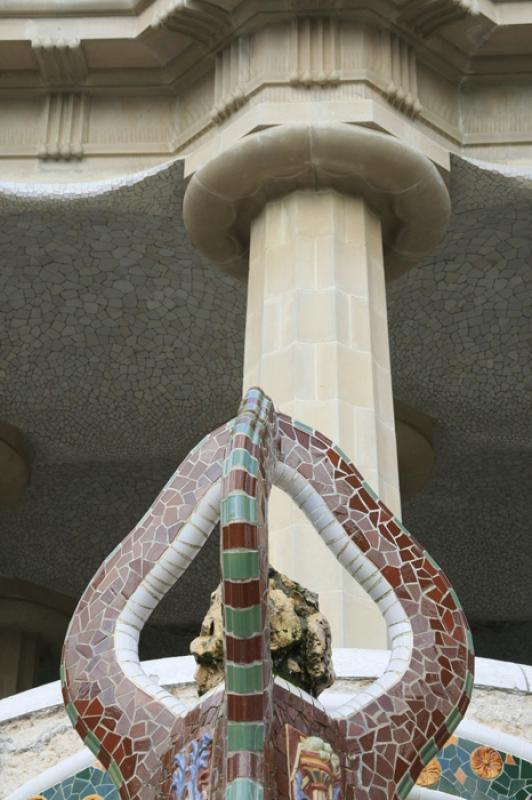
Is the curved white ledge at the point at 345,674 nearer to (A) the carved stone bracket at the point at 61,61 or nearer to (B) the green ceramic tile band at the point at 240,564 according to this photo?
(B) the green ceramic tile band at the point at 240,564

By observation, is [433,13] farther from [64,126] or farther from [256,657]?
[256,657]

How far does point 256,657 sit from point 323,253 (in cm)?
520

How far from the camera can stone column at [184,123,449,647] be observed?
22.0 feet

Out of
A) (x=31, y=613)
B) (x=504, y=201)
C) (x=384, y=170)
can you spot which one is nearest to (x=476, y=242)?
(x=504, y=201)

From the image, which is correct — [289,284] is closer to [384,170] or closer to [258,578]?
[384,170]

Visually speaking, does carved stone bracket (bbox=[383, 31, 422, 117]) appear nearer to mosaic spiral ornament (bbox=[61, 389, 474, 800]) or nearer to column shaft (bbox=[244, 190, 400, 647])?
column shaft (bbox=[244, 190, 400, 647])

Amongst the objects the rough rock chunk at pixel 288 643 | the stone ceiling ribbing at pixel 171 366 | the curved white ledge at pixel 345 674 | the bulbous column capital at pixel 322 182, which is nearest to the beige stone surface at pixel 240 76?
the bulbous column capital at pixel 322 182

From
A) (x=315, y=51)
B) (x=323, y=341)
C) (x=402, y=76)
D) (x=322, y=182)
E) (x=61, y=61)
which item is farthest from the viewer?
(x=61, y=61)

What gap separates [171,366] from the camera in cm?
1040

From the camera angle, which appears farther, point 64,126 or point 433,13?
point 64,126

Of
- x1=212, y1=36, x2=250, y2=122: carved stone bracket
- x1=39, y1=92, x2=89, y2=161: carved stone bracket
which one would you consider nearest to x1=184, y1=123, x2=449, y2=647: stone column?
x1=212, y1=36, x2=250, y2=122: carved stone bracket

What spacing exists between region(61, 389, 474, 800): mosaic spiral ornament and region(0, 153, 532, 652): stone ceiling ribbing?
5832 mm

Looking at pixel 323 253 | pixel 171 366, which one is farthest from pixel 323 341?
pixel 171 366

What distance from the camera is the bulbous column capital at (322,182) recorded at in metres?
7.52
